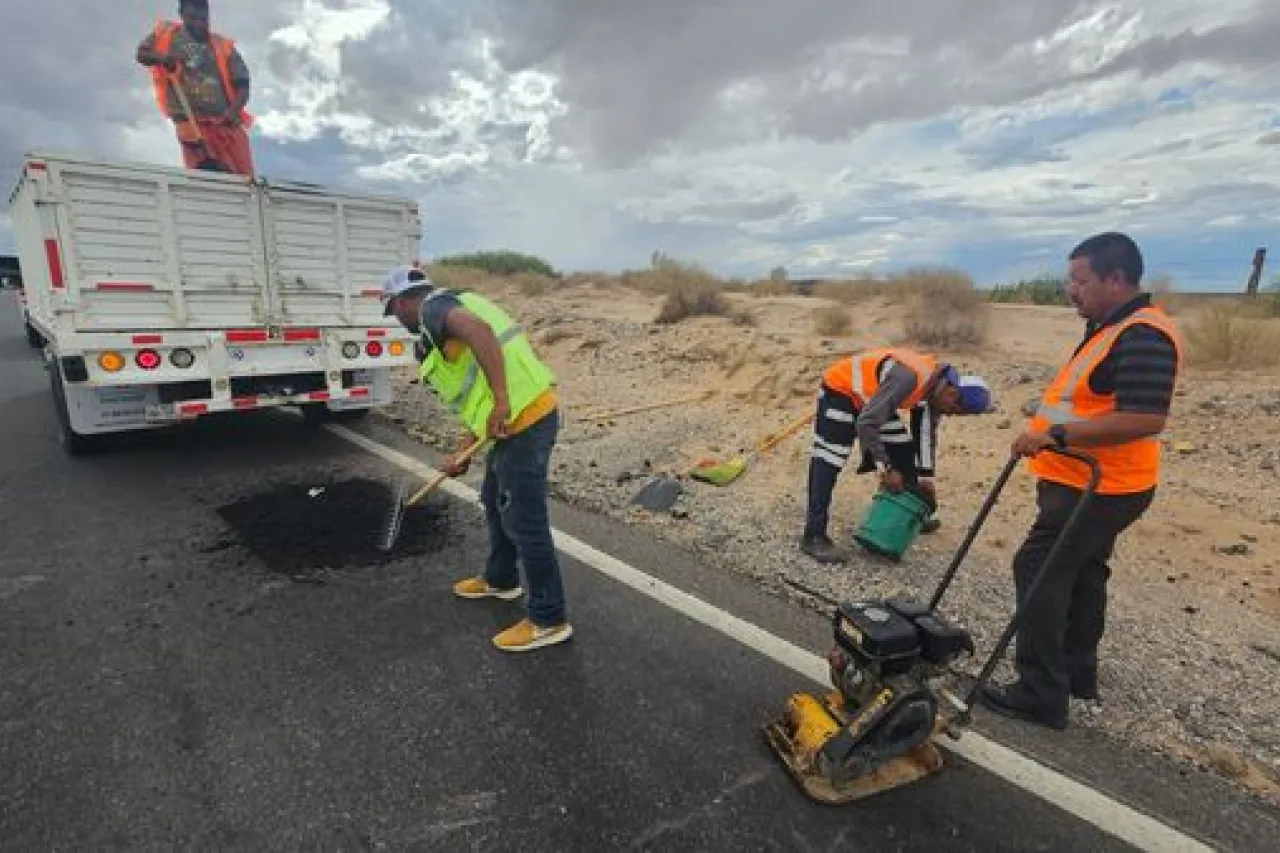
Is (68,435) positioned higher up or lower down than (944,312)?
lower down

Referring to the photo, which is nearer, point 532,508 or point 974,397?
point 532,508

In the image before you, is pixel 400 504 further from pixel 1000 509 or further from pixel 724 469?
pixel 1000 509

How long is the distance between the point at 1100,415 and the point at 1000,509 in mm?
2694

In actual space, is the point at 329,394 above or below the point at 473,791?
above

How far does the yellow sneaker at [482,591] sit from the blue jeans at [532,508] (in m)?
0.46

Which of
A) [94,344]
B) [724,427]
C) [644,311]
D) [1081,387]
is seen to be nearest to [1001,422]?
[724,427]

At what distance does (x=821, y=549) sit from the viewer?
14.1 feet

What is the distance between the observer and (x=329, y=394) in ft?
20.9

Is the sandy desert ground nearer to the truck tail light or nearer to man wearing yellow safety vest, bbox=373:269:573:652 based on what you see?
man wearing yellow safety vest, bbox=373:269:573:652

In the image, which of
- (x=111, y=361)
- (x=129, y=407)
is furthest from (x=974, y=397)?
(x=129, y=407)

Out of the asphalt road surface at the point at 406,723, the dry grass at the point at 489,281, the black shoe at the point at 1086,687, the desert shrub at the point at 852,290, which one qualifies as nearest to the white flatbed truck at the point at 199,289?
the asphalt road surface at the point at 406,723

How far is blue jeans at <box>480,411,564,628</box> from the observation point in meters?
3.21

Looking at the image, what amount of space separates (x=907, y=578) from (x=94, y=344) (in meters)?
5.58

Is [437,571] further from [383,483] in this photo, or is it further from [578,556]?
[383,483]
